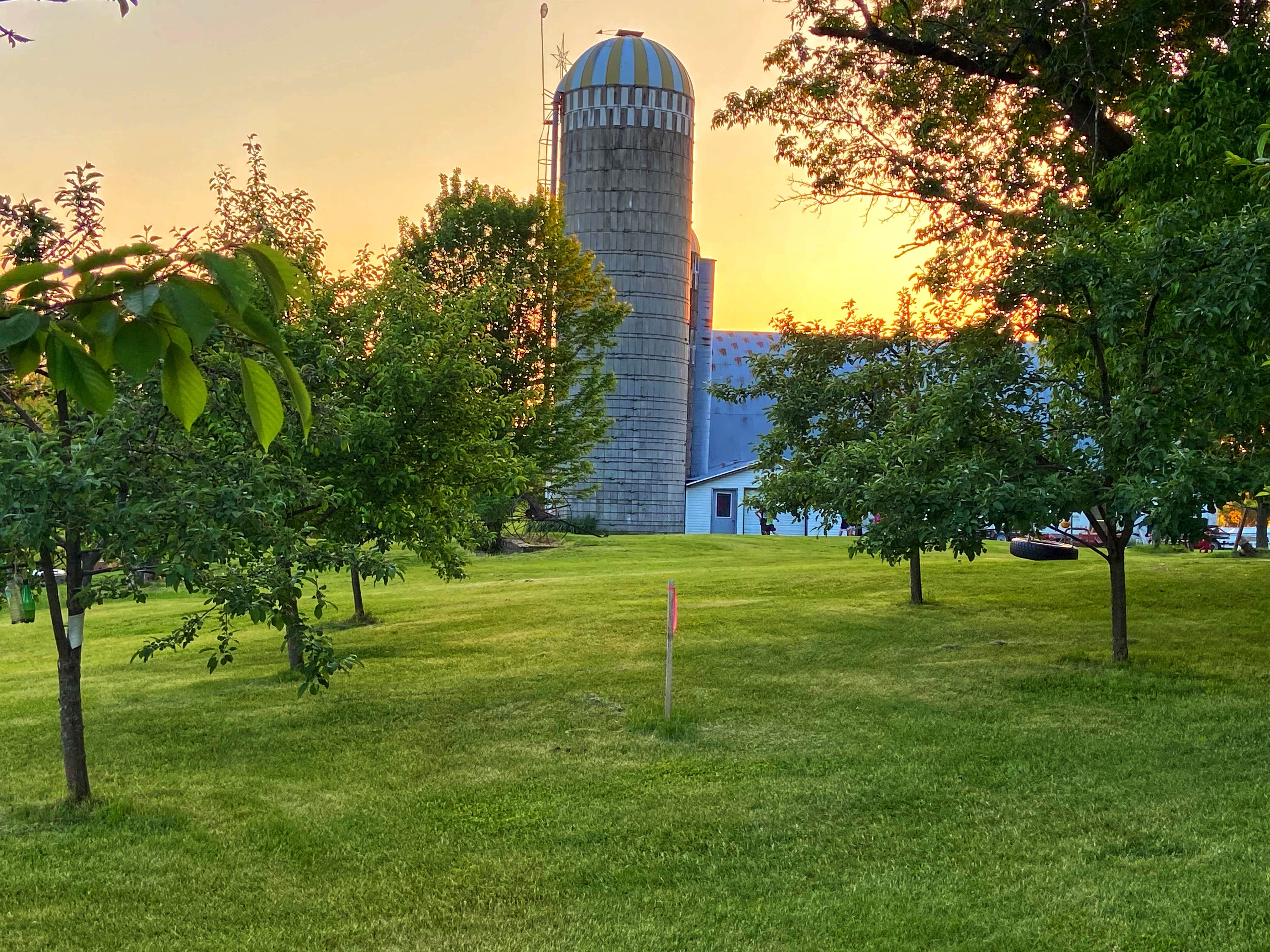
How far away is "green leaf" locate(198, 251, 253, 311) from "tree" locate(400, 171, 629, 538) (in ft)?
84.4

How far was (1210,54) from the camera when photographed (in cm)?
1320

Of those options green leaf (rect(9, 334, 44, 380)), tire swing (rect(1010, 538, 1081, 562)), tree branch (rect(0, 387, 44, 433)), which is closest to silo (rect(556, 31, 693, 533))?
tire swing (rect(1010, 538, 1081, 562))

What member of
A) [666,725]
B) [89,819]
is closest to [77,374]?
[89,819]

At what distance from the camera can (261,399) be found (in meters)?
1.30

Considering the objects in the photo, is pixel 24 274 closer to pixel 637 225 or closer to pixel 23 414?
pixel 23 414

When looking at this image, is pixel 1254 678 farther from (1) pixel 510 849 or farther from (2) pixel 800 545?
Answer: (2) pixel 800 545

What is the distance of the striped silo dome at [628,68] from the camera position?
166ft

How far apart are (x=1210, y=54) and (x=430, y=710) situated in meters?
11.7

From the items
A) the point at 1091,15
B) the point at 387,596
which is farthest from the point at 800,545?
the point at 1091,15

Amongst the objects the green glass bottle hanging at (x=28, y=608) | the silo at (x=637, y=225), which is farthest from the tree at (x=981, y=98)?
the silo at (x=637, y=225)

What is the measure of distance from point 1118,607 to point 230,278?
11972 mm

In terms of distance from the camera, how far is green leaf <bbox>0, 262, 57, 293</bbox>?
120 centimetres

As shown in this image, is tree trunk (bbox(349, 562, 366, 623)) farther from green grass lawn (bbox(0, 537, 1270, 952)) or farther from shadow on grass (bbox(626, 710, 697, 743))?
shadow on grass (bbox(626, 710, 697, 743))

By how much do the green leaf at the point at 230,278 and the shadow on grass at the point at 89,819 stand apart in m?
6.48
